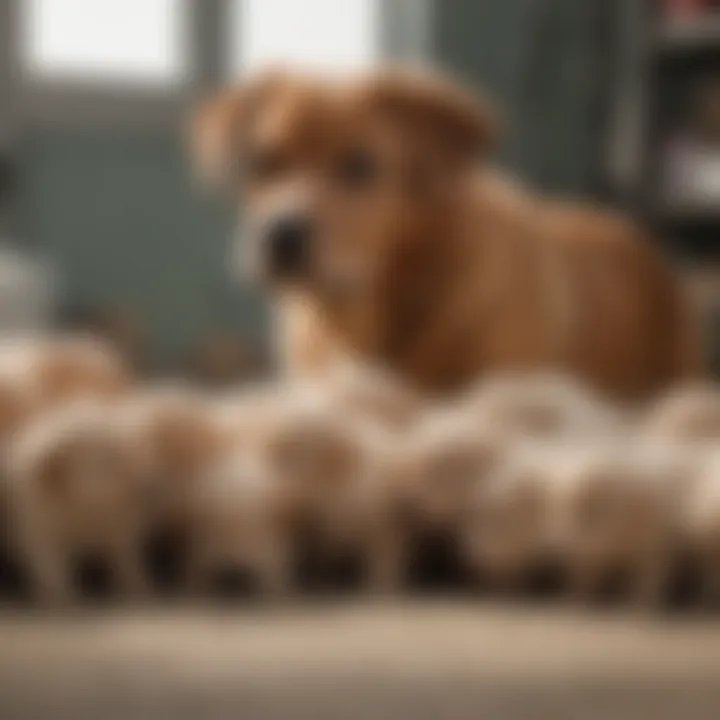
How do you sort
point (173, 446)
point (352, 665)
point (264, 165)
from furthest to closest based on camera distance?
point (264, 165), point (173, 446), point (352, 665)

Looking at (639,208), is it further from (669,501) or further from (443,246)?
(669,501)

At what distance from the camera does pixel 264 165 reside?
136 centimetres

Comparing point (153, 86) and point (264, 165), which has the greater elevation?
point (153, 86)

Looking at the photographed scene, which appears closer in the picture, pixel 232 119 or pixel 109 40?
pixel 232 119

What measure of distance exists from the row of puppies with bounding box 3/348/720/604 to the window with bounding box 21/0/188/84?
6.44 feet

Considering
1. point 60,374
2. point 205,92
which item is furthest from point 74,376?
point 205,92

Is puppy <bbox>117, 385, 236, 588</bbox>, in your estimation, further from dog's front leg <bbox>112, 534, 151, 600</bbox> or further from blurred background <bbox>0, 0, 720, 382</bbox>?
blurred background <bbox>0, 0, 720, 382</bbox>

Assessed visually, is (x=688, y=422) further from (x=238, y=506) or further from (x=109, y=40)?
(x=109, y=40)

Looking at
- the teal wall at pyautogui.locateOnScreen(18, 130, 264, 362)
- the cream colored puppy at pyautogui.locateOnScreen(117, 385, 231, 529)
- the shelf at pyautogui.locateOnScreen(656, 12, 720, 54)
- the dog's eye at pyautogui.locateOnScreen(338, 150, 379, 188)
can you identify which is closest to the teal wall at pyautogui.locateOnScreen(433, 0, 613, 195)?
the shelf at pyautogui.locateOnScreen(656, 12, 720, 54)

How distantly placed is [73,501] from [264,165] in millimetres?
873

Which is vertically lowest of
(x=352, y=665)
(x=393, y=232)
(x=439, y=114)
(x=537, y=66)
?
(x=352, y=665)

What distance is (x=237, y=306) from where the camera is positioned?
8.14ft

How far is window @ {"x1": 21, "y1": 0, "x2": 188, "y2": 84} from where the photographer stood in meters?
2.46

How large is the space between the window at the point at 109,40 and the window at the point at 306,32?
4.5 inches
